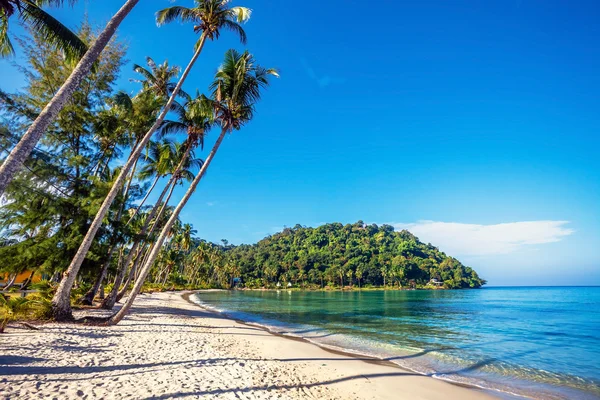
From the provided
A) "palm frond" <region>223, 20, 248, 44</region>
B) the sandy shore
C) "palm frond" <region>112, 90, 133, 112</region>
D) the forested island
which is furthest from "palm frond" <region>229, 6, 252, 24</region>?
the forested island

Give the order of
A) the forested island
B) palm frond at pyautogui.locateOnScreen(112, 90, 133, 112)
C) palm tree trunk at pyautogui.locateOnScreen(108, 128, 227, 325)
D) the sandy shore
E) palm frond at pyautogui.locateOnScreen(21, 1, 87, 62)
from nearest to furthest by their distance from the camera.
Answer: the sandy shore < palm frond at pyautogui.locateOnScreen(21, 1, 87, 62) < palm tree trunk at pyautogui.locateOnScreen(108, 128, 227, 325) < palm frond at pyautogui.locateOnScreen(112, 90, 133, 112) < the forested island

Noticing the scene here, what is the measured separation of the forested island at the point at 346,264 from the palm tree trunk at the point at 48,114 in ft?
347

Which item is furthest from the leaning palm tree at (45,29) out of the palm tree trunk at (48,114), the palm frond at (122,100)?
→ the palm frond at (122,100)

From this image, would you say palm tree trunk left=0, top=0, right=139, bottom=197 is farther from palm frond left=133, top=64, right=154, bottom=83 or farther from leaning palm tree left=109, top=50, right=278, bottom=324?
palm frond left=133, top=64, right=154, bottom=83

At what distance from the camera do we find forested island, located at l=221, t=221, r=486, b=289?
119 m

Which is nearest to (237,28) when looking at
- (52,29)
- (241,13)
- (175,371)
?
(241,13)

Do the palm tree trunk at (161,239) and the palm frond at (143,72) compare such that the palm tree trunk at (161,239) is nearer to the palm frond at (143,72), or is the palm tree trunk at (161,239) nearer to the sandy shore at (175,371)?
the sandy shore at (175,371)

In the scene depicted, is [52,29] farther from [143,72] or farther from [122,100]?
[143,72]

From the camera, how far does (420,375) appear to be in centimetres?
922

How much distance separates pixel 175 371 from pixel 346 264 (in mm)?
120830

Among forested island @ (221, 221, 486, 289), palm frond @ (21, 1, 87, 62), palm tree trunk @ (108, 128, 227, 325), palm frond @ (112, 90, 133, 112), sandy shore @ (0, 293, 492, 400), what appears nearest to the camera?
sandy shore @ (0, 293, 492, 400)

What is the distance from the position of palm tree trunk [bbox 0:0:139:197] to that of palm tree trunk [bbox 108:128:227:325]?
5998mm

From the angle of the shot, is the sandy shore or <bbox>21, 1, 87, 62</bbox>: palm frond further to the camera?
<bbox>21, 1, 87, 62</bbox>: palm frond

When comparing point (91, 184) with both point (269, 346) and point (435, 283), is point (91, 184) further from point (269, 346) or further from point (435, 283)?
point (435, 283)
